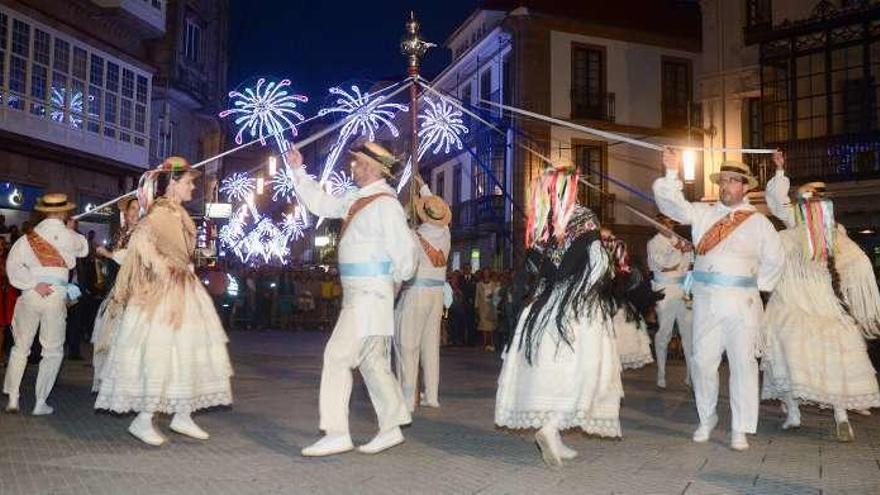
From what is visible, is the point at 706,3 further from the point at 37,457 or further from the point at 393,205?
the point at 37,457

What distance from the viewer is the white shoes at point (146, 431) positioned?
6.45 metres

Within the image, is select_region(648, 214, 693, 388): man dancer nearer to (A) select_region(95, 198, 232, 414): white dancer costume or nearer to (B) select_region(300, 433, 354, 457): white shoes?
(B) select_region(300, 433, 354, 457): white shoes

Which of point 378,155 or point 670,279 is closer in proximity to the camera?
point 378,155

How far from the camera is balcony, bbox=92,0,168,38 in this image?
991 inches

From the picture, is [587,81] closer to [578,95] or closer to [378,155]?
[578,95]

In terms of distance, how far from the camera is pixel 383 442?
628 cm

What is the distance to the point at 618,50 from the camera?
3244cm

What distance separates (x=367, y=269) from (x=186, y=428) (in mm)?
1962

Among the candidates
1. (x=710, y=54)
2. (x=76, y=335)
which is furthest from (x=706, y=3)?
(x=76, y=335)

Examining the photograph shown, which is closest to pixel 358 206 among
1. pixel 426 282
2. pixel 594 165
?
pixel 426 282

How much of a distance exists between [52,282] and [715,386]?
6.05 metres

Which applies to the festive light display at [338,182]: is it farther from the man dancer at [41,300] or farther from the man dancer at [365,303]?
the man dancer at [365,303]

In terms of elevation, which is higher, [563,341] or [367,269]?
[367,269]

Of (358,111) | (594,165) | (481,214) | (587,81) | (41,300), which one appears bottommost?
(41,300)
